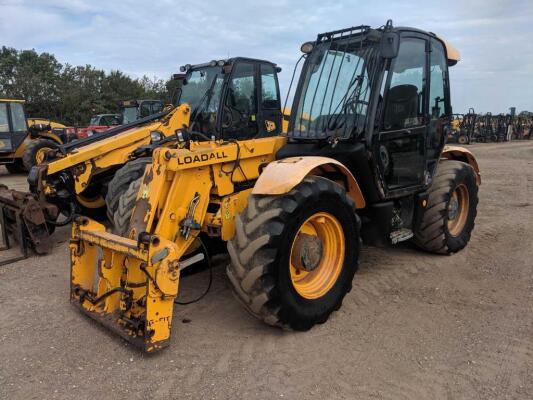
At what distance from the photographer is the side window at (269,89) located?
26.0 ft

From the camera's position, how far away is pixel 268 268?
3383 millimetres

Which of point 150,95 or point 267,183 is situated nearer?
point 267,183

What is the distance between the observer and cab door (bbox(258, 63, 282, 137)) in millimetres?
7875

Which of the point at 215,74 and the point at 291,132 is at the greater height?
the point at 215,74

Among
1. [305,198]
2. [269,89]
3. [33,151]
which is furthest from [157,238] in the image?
[33,151]

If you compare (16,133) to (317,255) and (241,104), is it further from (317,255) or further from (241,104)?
(317,255)

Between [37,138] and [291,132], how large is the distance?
Answer: 12.0m

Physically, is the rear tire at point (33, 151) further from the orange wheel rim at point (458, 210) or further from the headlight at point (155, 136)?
the orange wheel rim at point (458, 210)

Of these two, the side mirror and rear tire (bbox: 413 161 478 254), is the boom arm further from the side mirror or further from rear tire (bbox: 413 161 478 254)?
rear tire (bbox: 413 161 478 254)

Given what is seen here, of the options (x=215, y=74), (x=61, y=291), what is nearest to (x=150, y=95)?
(x=215, y=74)

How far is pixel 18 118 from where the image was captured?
1385 centimetres

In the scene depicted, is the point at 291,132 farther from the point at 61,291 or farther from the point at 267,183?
the point at 61,291

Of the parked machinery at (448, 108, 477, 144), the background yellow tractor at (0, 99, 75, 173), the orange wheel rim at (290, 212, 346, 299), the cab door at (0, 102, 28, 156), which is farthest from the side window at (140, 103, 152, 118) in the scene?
the parked machinery at (448, 108, 477, 144)

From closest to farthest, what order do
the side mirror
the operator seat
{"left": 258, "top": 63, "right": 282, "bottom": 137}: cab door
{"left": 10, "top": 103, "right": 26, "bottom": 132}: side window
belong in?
1. the side mirror
2. the operator seat
3. {"left": 258, "top": 63, "right": 282, "bottom": 137}: cab door
4. {"left": 10, "top": 103, "right": 26, "bottom": 132}: side window
